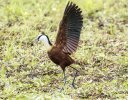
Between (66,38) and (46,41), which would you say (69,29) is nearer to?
(66,38)

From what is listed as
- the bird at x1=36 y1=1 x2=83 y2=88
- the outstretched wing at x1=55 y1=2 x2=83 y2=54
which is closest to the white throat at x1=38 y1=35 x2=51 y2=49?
the bird at x1=36 y1=1 x2=83 y2=88

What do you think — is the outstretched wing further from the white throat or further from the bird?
the white throat

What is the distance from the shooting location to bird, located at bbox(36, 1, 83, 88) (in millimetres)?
6922

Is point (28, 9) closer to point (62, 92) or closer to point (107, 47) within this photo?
point (107, 47)

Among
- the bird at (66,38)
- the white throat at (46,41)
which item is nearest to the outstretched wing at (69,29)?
the bird at (66,38)

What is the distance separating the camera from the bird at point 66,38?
22.7 ft

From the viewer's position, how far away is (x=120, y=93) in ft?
23.0

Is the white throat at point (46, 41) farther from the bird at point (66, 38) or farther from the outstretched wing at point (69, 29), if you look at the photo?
the outstretched wing at point (69, 29)

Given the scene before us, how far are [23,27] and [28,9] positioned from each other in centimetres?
115

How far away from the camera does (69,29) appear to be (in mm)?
7055

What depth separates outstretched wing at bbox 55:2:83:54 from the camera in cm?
697

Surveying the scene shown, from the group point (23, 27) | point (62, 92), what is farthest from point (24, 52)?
point (62, 92)

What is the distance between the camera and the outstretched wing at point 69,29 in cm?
697

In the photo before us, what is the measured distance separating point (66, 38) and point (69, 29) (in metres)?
0.11
